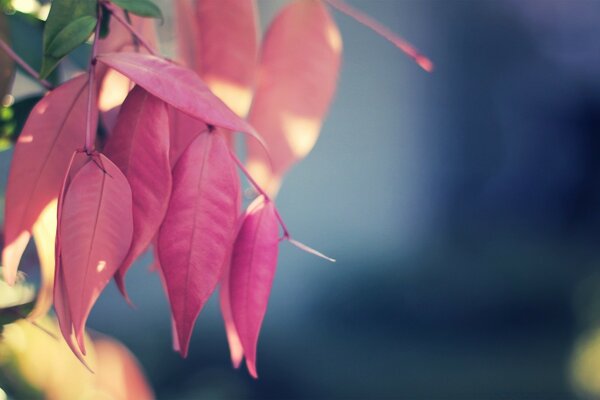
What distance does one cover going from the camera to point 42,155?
0.31m

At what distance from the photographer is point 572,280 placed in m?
2.94

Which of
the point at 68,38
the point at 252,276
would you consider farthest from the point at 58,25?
the point at 252,276

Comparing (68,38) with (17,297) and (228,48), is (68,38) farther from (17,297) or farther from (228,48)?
(17,297)

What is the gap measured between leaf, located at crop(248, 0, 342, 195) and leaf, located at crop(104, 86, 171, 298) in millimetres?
107

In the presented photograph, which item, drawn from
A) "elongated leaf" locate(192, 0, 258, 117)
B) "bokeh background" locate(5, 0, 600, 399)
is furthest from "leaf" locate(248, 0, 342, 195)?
"bokeh background" locate(5, 0, 600, 399)

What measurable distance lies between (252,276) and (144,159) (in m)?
0.07

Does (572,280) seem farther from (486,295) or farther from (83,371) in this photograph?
(83,371)

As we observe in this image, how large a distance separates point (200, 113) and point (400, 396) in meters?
2.27

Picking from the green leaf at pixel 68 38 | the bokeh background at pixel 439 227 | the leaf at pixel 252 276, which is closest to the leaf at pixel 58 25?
the green leaf at pixel 68 38

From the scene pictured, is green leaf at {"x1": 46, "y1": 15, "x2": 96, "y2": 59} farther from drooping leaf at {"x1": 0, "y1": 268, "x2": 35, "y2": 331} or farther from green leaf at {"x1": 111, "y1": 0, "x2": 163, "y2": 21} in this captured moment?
drooping leaf at {"x1": 0, "y1": 268, "x2": 35, "y2": 331}

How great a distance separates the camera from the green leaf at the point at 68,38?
31 cm

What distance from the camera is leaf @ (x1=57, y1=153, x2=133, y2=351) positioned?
27 centimetres

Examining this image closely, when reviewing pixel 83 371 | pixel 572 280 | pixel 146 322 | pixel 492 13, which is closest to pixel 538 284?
pixel 572 280

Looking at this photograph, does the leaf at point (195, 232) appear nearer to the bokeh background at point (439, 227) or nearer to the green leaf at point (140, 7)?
the green leaf at point (140, 7)
